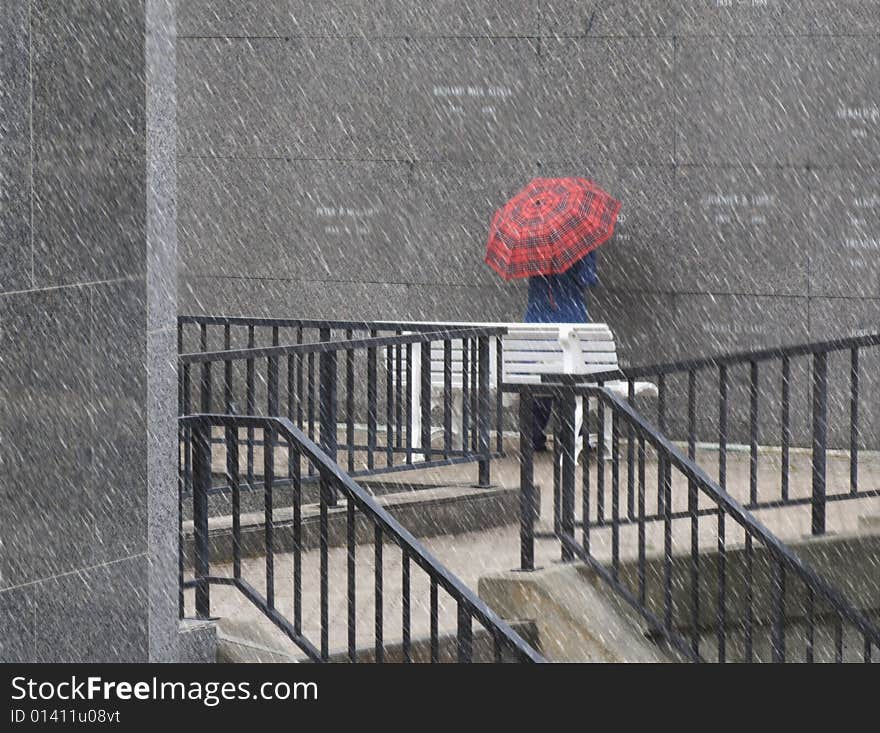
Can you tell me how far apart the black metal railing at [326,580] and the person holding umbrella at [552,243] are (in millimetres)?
3562

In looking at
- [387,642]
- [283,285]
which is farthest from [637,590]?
[283,285]

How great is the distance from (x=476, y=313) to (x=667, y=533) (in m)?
5.77

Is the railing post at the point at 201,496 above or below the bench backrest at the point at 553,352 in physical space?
below

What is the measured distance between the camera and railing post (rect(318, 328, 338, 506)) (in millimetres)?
11109

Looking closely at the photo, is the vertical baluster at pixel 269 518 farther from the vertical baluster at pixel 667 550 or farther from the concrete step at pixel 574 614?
the vertical baluster at pixel 667 550

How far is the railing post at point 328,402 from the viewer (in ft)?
36.4

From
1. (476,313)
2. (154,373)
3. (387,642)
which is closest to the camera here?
(154,373)

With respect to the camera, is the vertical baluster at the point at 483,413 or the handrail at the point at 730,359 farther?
the vertical baluster at the point at 483,413

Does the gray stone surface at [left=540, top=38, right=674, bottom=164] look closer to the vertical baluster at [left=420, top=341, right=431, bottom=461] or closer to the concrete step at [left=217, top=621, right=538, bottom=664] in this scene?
the vertical baluster at [left=420, top=341, right=431, bottom=461]

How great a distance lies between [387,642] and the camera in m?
9.35

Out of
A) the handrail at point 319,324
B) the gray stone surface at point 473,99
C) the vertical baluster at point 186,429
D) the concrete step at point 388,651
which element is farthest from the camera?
the gray stone surface at point 473,99

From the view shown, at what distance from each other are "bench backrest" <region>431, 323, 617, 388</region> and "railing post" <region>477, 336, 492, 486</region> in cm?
166

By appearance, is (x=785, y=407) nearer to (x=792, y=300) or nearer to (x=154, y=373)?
(x=792, y=300)

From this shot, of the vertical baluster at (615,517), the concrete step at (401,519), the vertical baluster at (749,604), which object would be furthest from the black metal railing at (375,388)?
the vertical baluster at (749,604)
